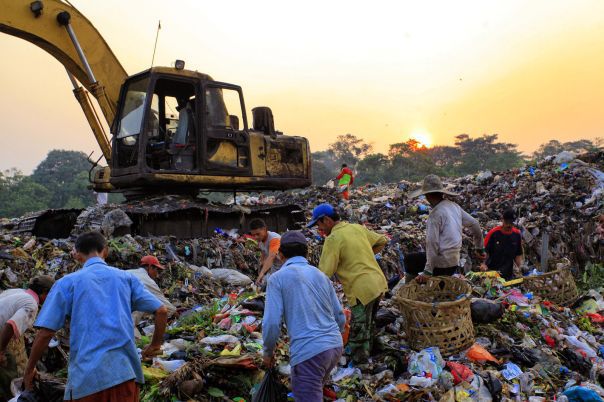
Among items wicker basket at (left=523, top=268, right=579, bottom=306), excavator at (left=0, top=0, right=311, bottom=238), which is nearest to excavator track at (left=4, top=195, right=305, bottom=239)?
excavator at (left=0, top=0, right=311, bottom=238)

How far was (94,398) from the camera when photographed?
275 centimetres

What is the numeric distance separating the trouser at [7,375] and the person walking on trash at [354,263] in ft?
8.52

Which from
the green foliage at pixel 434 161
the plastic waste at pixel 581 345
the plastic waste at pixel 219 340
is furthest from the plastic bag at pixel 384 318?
the green foliage at pixel 434 161

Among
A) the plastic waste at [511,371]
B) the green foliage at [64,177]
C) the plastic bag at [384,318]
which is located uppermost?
the green foliage at [64,177]

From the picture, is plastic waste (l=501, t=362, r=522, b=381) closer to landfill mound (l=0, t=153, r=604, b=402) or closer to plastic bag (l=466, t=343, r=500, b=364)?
landfill mound (l=0, t=153, r=604, b=402)

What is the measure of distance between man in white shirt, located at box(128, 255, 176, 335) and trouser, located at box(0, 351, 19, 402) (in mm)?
1475

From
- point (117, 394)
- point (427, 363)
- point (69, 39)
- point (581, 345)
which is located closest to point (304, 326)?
A: point (117, 394)

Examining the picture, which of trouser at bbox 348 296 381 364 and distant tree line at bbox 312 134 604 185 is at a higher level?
distant tree line at bbox 312 134 604 185

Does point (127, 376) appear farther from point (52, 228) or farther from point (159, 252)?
point (52, 228)

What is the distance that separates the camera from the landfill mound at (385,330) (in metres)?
4.02

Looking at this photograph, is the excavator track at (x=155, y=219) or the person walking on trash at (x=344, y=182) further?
the person walking on trash at (x=344, y=182)

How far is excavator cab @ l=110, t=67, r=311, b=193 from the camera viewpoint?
867cm

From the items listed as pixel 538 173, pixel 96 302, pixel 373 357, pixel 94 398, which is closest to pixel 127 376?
pixel 94 398

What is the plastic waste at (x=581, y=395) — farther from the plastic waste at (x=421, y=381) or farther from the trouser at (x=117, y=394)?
the trouser at (x=117, y=394)
